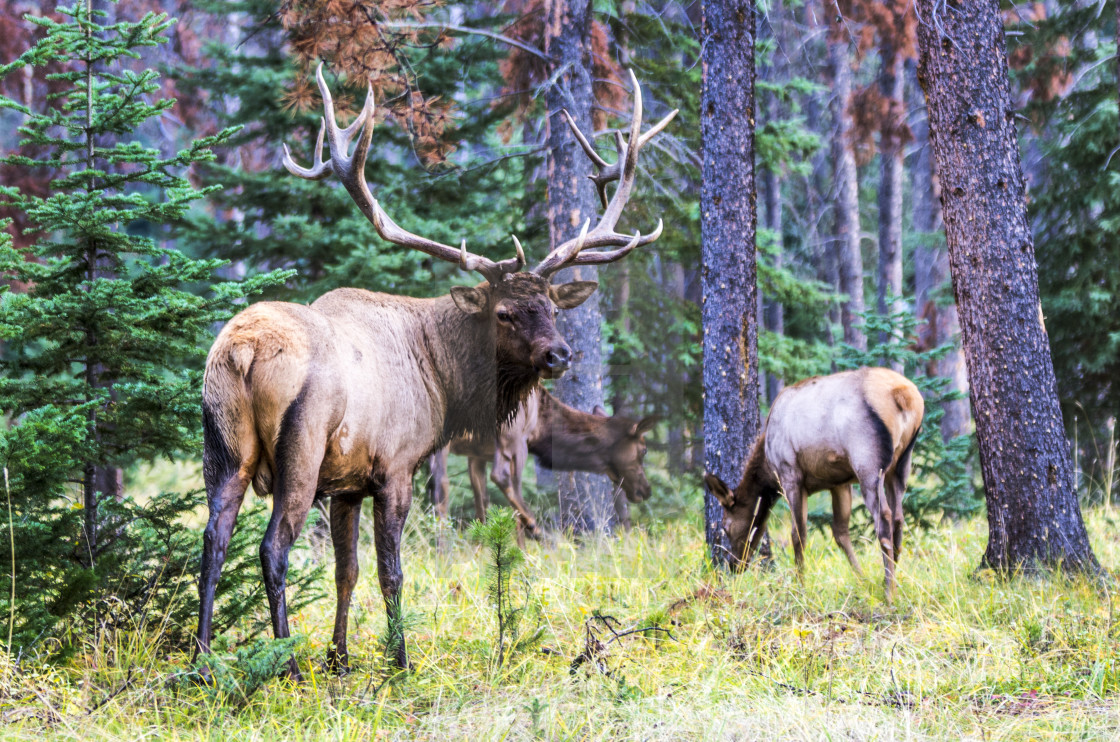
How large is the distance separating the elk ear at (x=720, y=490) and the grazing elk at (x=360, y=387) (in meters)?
1.75

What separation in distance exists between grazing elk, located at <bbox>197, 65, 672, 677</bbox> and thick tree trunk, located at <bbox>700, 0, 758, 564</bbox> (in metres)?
0.96

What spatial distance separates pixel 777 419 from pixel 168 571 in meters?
4.43

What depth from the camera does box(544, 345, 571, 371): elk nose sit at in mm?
5293

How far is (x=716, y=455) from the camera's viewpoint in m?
7.12

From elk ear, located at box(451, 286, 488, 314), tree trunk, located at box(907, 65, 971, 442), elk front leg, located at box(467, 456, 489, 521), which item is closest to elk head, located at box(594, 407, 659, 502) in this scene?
elk front leg, located at box(467, 456, 489, 521)

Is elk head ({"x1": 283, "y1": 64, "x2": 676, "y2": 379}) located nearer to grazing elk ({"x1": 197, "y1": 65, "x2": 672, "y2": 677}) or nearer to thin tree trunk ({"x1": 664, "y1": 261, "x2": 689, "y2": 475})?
grazing elk ({"x1": 197, "y1": 65, "x2": 672, "y2": 677})

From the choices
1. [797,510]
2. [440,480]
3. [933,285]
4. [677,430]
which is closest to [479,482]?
[440,480]

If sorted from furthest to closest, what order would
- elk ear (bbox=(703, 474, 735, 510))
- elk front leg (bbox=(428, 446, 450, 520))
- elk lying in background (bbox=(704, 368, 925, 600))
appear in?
elk front leg (bbox=(428, 446, 450, 520))
elk ear (bbox=(703, 474, 735, 510))
elk lying in background (bbox=(704, 368, 925, 600))

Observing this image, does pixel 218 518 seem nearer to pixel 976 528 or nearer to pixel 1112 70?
pixel 976 528

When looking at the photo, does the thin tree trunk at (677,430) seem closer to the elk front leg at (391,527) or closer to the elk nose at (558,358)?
the elk nose at (558,358)

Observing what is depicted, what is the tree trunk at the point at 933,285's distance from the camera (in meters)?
16.8

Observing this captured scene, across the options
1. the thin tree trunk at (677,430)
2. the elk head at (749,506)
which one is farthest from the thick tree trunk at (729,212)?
the thin tree trunk at (677,430)

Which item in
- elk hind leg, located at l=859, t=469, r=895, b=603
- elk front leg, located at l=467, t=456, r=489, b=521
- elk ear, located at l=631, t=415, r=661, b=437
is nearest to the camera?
elk hind leg, located at l=859, t=469, r=895, b=603

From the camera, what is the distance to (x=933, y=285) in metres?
21.0
